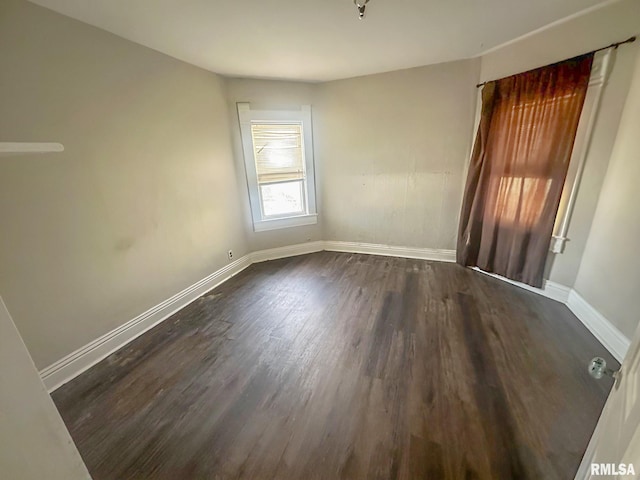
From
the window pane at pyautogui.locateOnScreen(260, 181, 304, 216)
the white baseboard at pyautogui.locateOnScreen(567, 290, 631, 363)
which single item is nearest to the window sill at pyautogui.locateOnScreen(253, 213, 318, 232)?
the window pane at pyautogui.locateOnScreen(260, 181, 304, 216)

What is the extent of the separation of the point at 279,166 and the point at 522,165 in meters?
2.74

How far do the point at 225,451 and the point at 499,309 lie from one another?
95.9 inches

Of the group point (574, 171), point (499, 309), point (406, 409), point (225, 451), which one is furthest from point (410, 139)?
point (225, 451)

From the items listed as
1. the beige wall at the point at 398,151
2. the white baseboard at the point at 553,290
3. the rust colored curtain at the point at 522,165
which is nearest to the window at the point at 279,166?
the beige wall at the point at 398,151

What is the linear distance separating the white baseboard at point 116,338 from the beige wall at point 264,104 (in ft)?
2.94

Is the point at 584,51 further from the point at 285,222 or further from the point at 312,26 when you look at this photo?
the point at 285,222

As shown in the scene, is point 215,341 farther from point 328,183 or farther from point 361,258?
point 328,183

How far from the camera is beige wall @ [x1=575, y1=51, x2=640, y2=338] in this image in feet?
5.77

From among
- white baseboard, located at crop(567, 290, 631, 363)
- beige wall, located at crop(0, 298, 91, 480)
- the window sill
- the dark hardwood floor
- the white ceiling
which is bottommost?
the dark hardwood floor

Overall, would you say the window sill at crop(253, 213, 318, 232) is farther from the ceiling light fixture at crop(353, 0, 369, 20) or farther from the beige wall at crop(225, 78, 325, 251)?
the ceiling light fixture at crop(353, 0, 369, 20)

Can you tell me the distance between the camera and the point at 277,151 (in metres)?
3.48

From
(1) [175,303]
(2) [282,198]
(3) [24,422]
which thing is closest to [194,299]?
(1) [175,303]

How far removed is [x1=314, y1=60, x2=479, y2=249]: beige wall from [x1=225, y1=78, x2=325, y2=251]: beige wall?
24cm

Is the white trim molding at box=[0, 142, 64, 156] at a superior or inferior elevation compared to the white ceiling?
inferior
